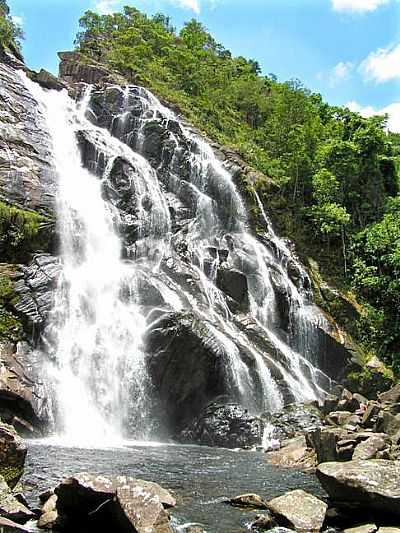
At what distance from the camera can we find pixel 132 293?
81.0 feet

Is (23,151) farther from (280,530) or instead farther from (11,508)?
(280,530)

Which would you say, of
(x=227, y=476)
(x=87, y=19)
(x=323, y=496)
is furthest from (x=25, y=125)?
(x=87, y=19)

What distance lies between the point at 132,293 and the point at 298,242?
55.3ft

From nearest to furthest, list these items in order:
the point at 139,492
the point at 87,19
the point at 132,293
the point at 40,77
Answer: the point at 139,492 → the point at 132,293 → the point at 40,77 → the point at 87,19

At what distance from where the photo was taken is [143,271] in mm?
26953

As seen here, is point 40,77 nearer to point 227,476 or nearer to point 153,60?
point 153,60

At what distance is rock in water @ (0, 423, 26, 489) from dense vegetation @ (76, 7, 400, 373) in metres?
24.8

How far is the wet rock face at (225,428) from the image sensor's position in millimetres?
20109

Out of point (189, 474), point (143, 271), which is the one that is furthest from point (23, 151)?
point (189, 474)

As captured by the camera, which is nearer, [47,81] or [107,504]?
[107,504]

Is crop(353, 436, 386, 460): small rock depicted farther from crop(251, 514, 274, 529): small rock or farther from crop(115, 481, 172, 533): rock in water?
crop(115, 481, 172, 533): rock in water

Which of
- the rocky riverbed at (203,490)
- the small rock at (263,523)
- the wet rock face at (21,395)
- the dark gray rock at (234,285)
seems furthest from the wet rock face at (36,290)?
the small rock at (263,523)

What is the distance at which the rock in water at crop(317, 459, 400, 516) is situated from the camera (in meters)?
8.94

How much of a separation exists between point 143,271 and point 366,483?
18.9 metres
